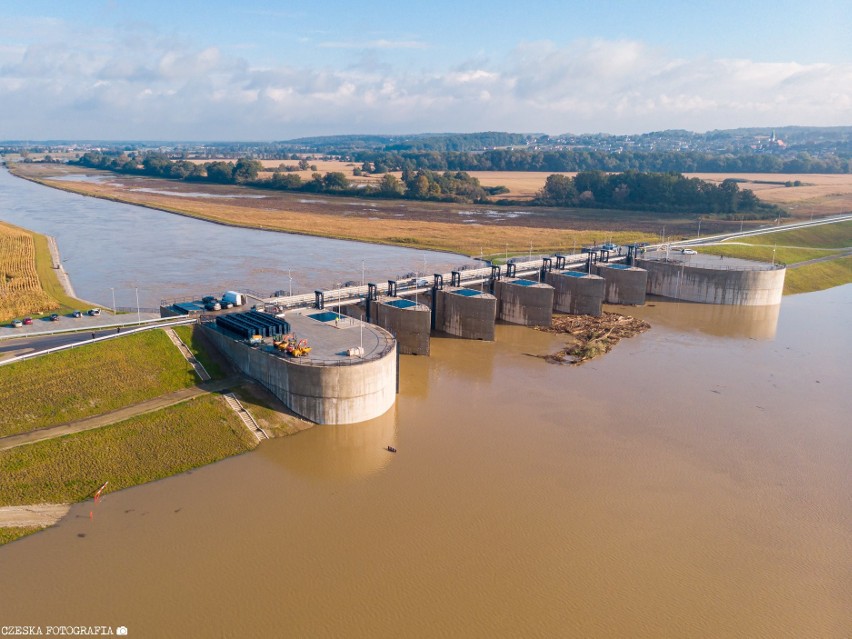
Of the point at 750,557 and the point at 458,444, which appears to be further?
the point at 458,444

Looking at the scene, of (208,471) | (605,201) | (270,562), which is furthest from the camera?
(605,201)

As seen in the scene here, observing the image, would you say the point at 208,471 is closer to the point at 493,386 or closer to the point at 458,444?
the point at 458,444

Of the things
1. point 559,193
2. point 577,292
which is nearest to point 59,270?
point 577,292

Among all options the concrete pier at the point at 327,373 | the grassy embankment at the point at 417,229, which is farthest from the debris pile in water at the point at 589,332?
the grassy embankment at the point at 417,229

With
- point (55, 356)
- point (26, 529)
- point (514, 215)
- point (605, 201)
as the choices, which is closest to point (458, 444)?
point (26, 529)

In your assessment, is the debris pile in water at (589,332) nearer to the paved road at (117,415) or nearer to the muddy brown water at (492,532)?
the muddy brown water at (492,532)

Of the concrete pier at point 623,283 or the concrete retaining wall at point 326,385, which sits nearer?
the concrete retaining wall at point 326,385

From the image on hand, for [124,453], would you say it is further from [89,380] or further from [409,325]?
[409,325]
